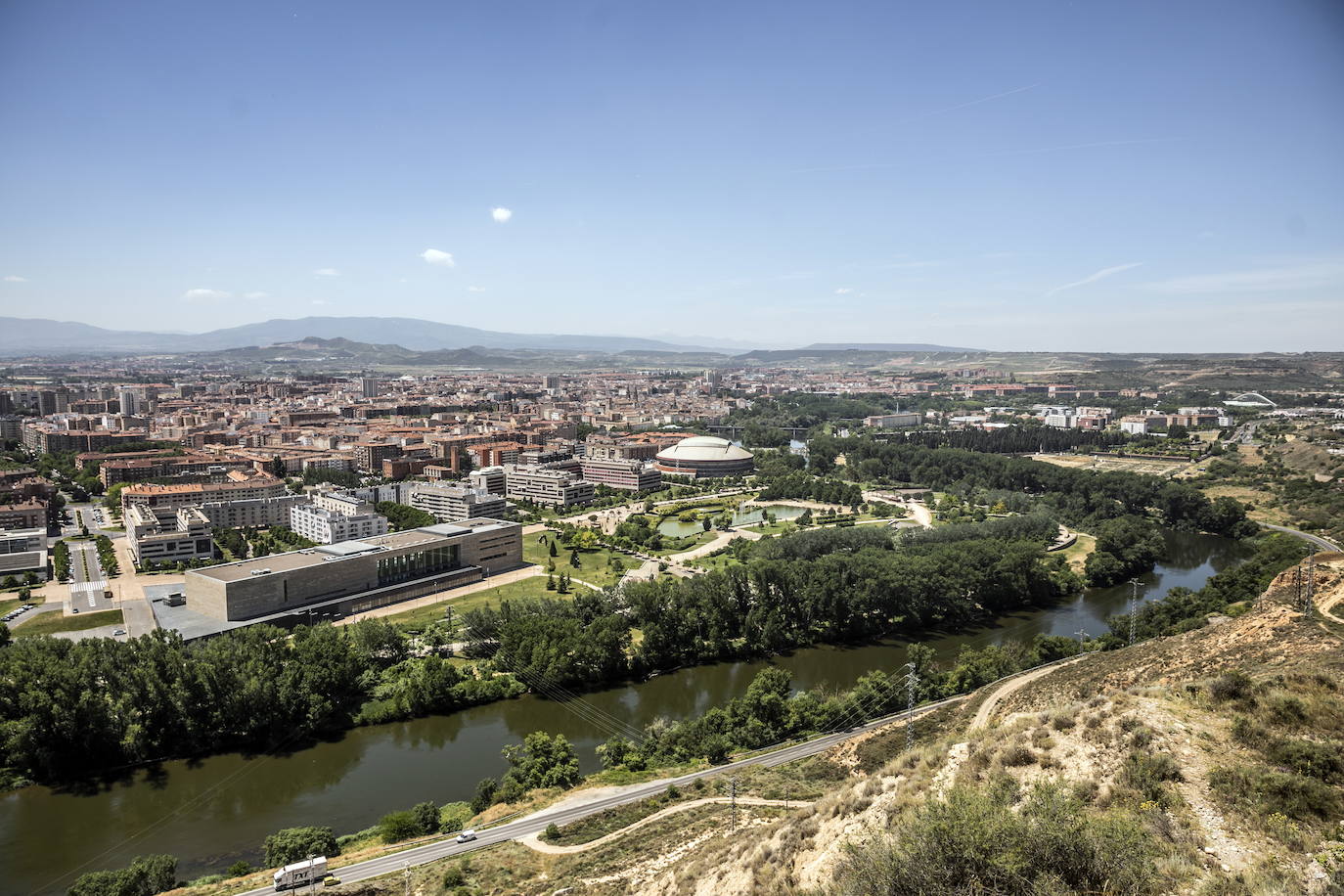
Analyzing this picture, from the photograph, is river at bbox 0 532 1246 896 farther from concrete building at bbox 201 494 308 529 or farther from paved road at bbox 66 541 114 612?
A: concrete building at bbox 201 494 308 529

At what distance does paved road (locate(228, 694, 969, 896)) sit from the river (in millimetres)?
1671

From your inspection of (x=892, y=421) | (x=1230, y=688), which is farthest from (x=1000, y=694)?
(x=892, y=421)

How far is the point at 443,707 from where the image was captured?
13.0m

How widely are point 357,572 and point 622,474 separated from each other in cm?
1689

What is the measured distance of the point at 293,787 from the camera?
35.8 ft

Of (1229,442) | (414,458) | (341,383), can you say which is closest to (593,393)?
(341,383)

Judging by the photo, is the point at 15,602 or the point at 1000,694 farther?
the point at 15,602

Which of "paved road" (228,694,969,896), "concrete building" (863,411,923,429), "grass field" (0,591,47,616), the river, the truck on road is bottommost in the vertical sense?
the river

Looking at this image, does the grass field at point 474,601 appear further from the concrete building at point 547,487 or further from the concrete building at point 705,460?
the concrete building at point 705,460

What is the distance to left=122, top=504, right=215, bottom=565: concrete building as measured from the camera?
69.3ft

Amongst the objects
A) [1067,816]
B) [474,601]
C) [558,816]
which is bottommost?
[474,601]

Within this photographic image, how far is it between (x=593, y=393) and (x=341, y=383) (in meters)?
24.3

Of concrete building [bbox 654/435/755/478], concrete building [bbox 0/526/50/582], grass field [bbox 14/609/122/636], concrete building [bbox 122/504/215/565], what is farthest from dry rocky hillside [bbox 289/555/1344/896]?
concrete building [bbox 654/435/755/478]

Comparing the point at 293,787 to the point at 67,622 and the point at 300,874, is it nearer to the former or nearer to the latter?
the point at 300,874
